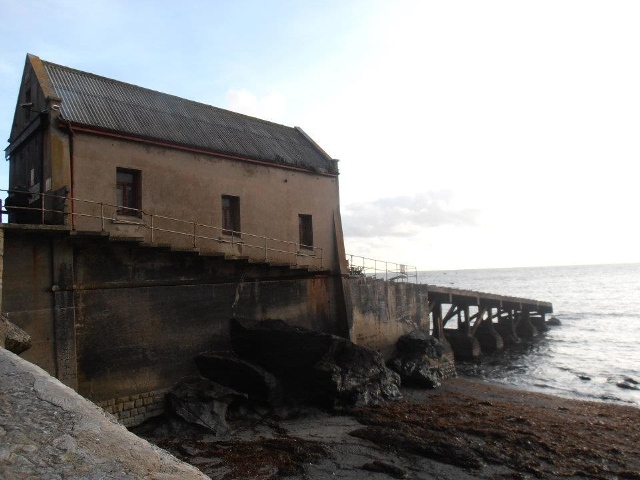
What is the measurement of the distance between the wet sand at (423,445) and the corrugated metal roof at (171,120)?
9330 millimetres

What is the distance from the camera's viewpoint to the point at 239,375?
14562 millimetres

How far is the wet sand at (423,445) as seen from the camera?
10844 millimetres

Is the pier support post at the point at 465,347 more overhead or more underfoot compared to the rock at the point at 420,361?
more underfoot

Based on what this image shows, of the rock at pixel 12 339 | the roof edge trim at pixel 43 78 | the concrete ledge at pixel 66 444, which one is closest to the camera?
the concrete ledge at pixel 66 444

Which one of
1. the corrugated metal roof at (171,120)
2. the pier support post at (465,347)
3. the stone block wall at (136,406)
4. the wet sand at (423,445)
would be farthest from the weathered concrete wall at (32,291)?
the pier support post at (465,347)

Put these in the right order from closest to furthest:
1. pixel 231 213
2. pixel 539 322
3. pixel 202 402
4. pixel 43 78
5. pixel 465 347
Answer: pixel 202 402, pixel 43 78, pixel 231 213, pixel 465 347, pixel 539 322

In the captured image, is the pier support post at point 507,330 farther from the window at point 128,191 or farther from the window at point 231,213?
the window at point 128,191

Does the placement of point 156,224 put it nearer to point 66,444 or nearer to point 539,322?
point 66,444

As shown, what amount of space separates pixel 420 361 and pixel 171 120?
14.1 metres

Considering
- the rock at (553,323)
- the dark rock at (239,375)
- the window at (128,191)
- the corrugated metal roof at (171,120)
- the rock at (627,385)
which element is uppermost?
the corrugated metal roof at (171,120)

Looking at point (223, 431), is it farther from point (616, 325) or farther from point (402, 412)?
point (616, 325)

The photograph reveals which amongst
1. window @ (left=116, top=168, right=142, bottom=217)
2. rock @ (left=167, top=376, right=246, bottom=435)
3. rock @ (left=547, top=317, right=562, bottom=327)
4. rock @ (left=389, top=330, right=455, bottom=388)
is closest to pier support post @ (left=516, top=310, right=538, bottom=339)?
rock @ (left=547, top=317, right=562, bottom=327)

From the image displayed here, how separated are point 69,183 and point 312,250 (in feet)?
31.2

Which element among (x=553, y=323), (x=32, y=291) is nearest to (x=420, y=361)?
(x=32, y=291)
